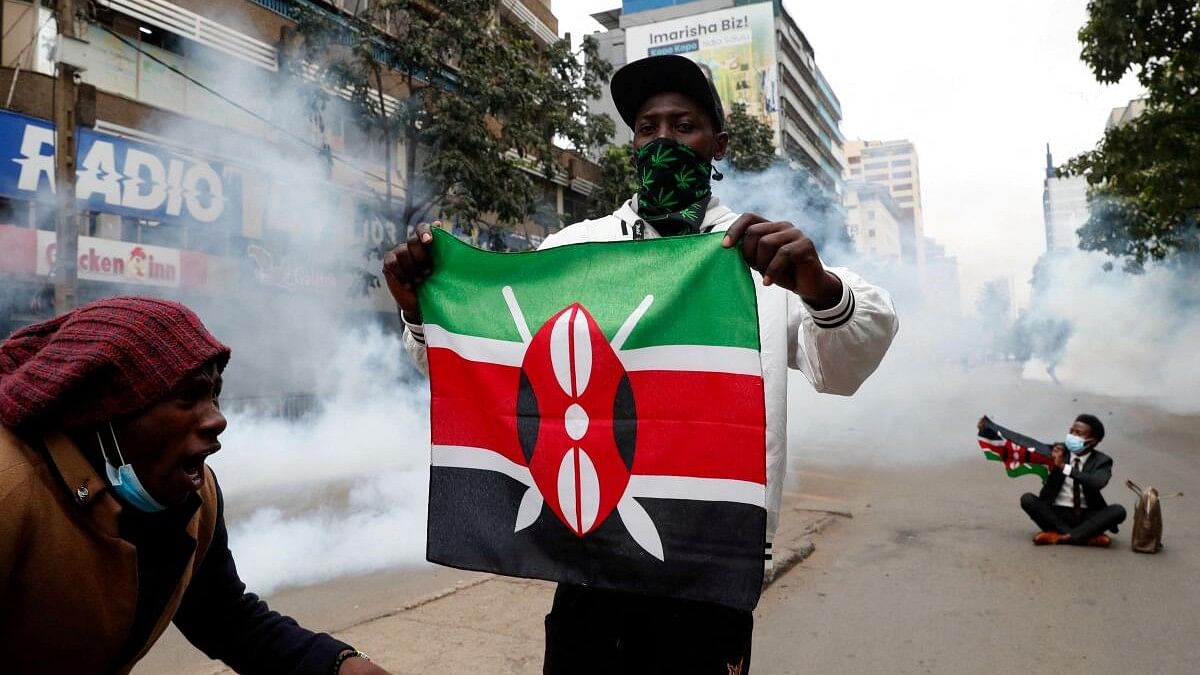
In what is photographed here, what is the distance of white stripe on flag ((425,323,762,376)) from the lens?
1.67 m

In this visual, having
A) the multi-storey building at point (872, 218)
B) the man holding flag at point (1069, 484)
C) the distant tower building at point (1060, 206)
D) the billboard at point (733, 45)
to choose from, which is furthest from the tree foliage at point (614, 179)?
the multi-storey building at point (872, 218)

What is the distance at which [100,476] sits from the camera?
141 cm

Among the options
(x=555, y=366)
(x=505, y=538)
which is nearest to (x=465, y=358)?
(x=555, y=366)

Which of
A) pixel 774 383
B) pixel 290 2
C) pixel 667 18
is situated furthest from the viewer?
pixel 667 18

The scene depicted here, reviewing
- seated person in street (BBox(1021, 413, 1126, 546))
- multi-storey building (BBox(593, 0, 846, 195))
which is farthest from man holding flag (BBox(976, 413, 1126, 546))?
multi-storey building (BBox(593, 0, 846, 195))

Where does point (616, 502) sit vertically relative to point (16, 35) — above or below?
below

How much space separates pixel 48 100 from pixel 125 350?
12.7 meters

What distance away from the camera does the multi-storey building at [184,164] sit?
11367 mm

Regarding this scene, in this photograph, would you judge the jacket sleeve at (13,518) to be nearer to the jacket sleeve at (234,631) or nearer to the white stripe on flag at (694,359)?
the jacket sleeve at (234,631)

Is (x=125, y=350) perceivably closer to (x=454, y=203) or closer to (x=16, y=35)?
(x=454, y=203)

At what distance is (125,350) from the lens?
1.36 meters

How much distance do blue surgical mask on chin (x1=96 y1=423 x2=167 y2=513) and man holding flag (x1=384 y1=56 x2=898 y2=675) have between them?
1.99 feet

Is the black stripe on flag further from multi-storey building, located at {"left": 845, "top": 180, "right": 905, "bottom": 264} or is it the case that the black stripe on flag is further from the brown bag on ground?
multi-storey building, located at {"left": 845, "top": 180, "right": 905, "bottom": 264}

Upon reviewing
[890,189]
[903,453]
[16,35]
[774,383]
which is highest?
[890,189]
